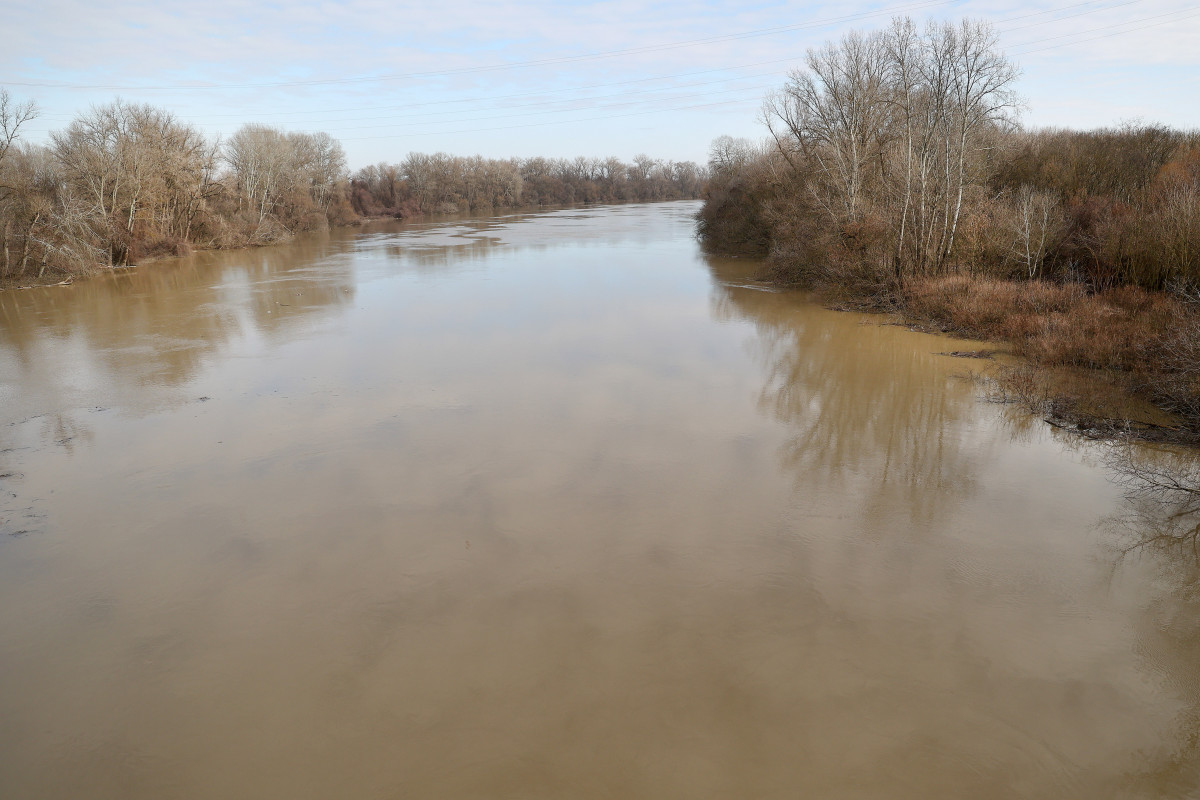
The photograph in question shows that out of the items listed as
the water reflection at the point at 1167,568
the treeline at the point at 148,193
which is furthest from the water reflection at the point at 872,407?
the treeline at the point at 148,193

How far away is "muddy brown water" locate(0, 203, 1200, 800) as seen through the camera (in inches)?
177

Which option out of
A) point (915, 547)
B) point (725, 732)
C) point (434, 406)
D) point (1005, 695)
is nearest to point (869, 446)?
point (915, 547)

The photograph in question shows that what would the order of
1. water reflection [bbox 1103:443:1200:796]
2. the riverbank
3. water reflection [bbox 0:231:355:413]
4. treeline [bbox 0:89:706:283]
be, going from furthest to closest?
treeline [bbox 0:89:706:283] < water reflection [bbox 0:231:355:413] < the riverbank < water reflection [bbox 1103:443:1200:796]

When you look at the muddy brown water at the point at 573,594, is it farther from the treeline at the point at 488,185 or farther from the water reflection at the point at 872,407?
the treeline at the point at 488,185

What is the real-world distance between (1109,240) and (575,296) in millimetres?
13786

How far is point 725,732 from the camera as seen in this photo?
184 inches

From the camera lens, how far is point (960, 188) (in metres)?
16.6

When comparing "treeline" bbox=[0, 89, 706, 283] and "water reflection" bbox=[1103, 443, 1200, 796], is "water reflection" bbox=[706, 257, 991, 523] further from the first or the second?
"treeline" bbox=[0, 89, 706, 283]

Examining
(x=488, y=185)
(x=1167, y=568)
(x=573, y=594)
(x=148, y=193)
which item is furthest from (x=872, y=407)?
(x=488, y=185)

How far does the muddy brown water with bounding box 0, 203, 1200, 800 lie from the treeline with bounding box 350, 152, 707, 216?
6806 cm

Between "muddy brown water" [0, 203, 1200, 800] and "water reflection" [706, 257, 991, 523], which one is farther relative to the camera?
"water reflection" [706, 257, 991, 523]

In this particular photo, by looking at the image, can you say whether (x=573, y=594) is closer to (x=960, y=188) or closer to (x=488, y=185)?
(x=960, y=188)

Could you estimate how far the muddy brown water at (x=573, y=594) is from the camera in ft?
14.8

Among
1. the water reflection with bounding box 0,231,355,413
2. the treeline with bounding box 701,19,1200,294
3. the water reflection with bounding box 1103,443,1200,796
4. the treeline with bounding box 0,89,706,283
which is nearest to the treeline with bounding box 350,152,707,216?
the treeline with bounding box 0,89,706,283
